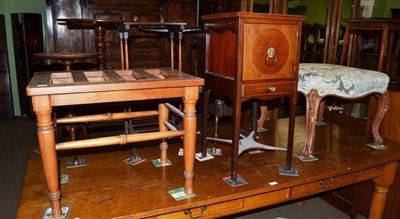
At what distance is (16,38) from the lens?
177 inches

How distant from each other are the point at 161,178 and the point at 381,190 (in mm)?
1339

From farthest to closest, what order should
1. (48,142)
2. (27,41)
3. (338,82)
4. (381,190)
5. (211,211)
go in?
(27,41), (381,190), (338,82), (211,211), (48,142)

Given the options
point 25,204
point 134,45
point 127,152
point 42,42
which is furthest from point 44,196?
point 42,42

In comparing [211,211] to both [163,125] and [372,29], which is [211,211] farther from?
[372,29]

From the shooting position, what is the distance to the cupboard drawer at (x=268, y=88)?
156 centimetres

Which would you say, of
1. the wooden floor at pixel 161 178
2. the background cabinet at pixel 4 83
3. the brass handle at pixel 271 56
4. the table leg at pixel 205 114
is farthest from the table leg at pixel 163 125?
the background cabinet at pixel 4 83

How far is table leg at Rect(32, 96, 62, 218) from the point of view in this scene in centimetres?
117

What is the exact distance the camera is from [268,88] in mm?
1616

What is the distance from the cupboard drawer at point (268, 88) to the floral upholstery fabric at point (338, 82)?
285mm

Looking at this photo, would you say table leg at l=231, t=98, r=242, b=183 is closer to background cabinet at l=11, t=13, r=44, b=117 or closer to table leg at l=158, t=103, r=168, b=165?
table leg at l=158, t=103, r=168, b=165

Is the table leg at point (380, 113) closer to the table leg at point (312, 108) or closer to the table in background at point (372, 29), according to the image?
the table leg at point (312, 108)

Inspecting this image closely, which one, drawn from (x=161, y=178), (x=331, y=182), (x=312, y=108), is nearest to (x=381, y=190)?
(x=331, y=182)

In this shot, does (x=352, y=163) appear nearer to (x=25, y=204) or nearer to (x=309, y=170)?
(x=309, y=170)

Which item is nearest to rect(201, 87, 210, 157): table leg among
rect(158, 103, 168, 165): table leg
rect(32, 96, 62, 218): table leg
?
rect(158, 103, 168, 165): table leg
